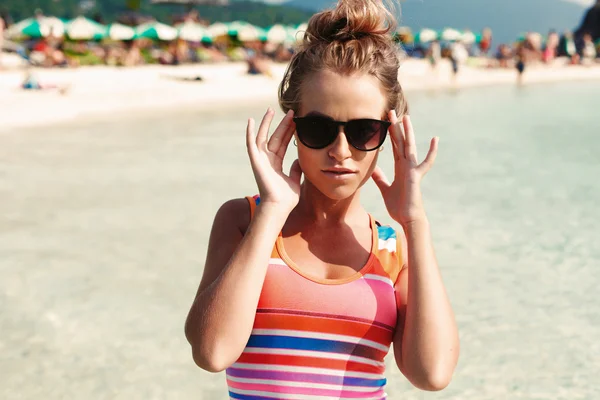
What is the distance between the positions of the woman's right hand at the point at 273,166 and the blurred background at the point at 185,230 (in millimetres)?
319

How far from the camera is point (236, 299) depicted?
5.27 ft

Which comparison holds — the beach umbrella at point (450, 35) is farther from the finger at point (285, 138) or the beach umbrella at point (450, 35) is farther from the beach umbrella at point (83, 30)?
the finger at point (285, 138)

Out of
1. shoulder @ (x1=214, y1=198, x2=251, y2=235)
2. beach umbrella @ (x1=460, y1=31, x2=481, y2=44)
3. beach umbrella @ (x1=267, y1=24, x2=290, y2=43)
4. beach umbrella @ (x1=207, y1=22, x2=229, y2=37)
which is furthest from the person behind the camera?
beach umbrella @ (x1=460, y1=31, x2=481, y2=44)

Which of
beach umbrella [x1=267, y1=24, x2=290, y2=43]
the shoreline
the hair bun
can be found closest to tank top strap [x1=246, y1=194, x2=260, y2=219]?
the hair bun

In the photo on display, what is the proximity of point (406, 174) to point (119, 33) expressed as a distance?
34.0m

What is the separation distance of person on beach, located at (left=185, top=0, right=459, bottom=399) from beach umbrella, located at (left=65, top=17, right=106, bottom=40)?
33029 millimetres

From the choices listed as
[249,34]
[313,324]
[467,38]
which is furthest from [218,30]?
[313,324]

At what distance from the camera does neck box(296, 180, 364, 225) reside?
185 cm

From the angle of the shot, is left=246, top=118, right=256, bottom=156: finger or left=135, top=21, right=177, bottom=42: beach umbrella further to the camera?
left=135, top=21, right=177, bottom=42: beach umbrella

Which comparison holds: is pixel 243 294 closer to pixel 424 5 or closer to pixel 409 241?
pixel 409 241

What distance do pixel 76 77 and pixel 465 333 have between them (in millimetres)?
21542

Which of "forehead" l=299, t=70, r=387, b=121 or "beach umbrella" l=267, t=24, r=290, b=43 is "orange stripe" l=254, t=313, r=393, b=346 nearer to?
"forehead" l=299, t=70, r=387, b=121

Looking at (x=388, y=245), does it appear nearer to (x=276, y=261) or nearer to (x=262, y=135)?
(x=276, y=261)

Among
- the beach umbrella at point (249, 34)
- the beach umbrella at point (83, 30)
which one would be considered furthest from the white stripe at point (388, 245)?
the beach umbrella at point (249, 34)
